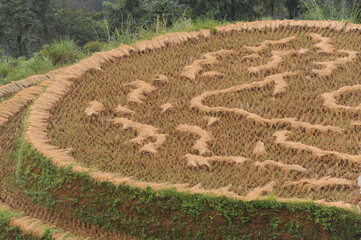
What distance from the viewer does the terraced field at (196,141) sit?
367cm

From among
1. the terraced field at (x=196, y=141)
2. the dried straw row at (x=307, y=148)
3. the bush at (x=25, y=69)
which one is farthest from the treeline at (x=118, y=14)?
the dried straw row at (x=307, y=148)

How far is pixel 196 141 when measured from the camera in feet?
14.8

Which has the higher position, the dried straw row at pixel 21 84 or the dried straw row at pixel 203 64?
the dried straw row at pixel 203 64

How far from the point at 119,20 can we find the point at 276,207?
9.89 metres

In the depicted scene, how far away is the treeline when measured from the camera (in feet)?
34.2

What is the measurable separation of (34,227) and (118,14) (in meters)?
9.29

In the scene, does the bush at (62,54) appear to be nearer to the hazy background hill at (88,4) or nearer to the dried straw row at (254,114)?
the dried straw row at (254,114)

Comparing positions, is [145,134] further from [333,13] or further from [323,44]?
[333,13]

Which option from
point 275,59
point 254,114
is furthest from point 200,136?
point 275,59

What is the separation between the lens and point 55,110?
17.9ft

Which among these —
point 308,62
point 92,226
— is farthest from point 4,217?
point 308,62

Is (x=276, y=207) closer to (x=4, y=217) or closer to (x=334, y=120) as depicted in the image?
(x=334, y=120)

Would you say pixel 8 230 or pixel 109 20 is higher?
pixel 8 230

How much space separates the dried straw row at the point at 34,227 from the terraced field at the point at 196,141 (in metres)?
0.03
